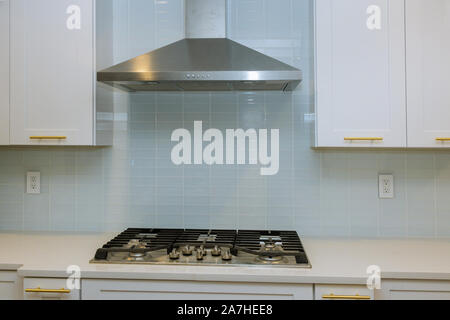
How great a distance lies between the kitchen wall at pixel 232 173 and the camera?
2174 millimetres

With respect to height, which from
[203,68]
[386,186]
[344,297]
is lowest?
[344,297]

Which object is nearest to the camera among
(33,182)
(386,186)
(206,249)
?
(206,249)

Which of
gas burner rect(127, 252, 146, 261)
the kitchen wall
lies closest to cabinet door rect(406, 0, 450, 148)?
the kitchen wall

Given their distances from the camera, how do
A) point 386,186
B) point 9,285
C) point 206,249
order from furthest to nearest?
point 386,186 → point 206,249 → point 9,285

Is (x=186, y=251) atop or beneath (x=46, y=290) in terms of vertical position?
atop

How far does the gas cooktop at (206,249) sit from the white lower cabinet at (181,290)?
0.30 ft

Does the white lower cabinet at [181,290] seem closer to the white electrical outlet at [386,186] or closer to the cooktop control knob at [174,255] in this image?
the cooktop control knob at [174,255]

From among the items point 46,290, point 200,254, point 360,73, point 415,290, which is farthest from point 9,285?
point 360,73

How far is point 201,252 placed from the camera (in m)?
1.70

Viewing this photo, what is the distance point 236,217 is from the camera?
7.29 ft

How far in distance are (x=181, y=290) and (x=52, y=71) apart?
124 centimetres

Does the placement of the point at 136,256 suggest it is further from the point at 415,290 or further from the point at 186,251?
the point at 415,290

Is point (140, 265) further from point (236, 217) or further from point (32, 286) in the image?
point (236, 217)

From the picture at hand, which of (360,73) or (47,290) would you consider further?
(360,73)
